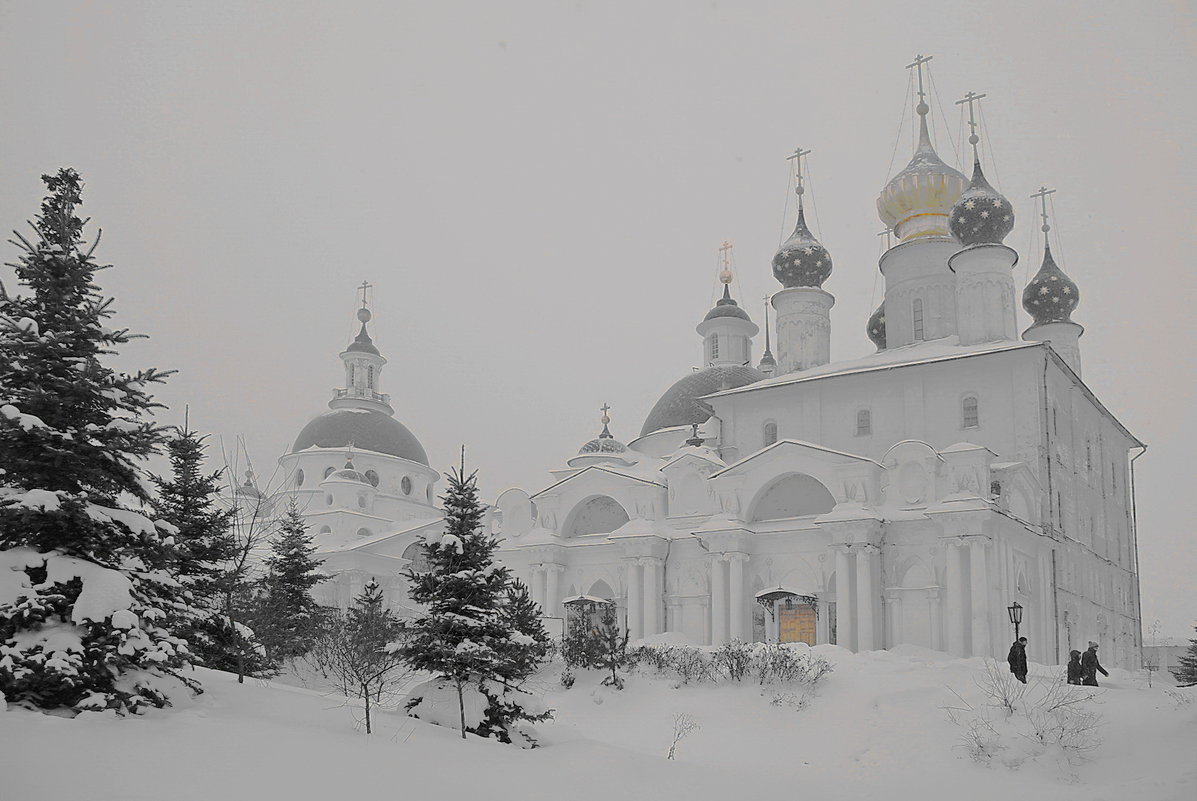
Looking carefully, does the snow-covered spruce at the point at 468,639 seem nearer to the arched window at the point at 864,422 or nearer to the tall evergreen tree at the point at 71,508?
the tall evergreen tree at the point at 71,508

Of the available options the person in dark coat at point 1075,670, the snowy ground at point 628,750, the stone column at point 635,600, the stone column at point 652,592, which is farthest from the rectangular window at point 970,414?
the person in dark coat at point 1075,670

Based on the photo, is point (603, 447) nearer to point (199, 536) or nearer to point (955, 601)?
point (955, 601)

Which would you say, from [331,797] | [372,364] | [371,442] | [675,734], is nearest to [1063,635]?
[675,734]

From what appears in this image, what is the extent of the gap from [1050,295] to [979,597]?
17.9 metres

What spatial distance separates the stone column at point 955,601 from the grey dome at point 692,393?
17577mm

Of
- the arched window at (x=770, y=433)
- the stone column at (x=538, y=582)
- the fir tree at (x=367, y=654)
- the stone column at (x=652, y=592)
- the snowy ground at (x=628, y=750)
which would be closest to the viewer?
the snowy ground at (x=628, y=750)

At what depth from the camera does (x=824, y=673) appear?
20875 millimetres

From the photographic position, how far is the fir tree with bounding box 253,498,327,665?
19.8 m

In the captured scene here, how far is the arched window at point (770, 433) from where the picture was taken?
33.2 metres

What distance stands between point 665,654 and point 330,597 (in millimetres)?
23236

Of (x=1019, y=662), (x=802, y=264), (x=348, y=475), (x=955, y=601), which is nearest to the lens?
(x=1019, y=662)

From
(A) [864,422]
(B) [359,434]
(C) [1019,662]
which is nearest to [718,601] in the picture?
(A) [864,422]

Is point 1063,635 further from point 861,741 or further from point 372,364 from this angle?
point 372,364

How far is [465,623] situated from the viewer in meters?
13.6
